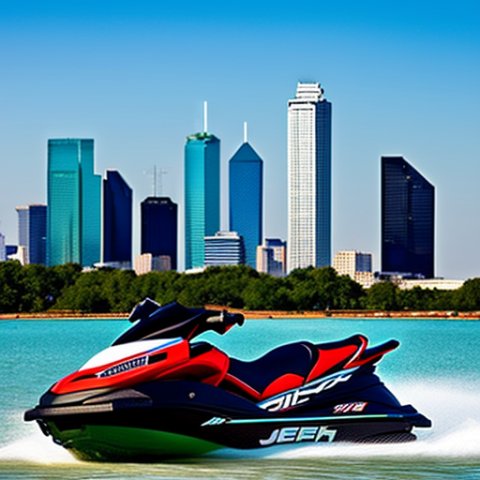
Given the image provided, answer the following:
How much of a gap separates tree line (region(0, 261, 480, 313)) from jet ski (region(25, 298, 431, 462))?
80.3 meters

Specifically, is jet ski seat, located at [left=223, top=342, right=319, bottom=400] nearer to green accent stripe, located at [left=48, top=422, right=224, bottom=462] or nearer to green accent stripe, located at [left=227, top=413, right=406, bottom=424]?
green accent stripe, located at [left=227, top=413, right=406, bottom=424]

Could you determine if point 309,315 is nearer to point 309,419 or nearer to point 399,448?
point 399,448

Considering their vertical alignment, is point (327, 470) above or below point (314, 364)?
below

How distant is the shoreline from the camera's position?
9019 cm

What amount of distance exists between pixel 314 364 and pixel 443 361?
60.2 feet

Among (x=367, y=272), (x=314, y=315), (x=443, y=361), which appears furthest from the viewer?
(x=367, y=272)

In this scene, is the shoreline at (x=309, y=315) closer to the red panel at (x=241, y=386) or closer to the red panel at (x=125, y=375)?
the red panel at (x=241, y=386)

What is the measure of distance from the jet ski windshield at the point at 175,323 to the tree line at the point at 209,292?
80618 millimetres

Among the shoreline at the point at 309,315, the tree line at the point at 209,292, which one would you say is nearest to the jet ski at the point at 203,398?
the shoreline at the point at 309,315

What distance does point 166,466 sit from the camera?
949 centimetres

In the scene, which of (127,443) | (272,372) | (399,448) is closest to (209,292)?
(399,448)

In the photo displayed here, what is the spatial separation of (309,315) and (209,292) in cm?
641

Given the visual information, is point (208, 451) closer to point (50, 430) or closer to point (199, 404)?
point (199, 404)

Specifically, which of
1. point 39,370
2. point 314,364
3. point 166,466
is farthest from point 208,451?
point 39,370
